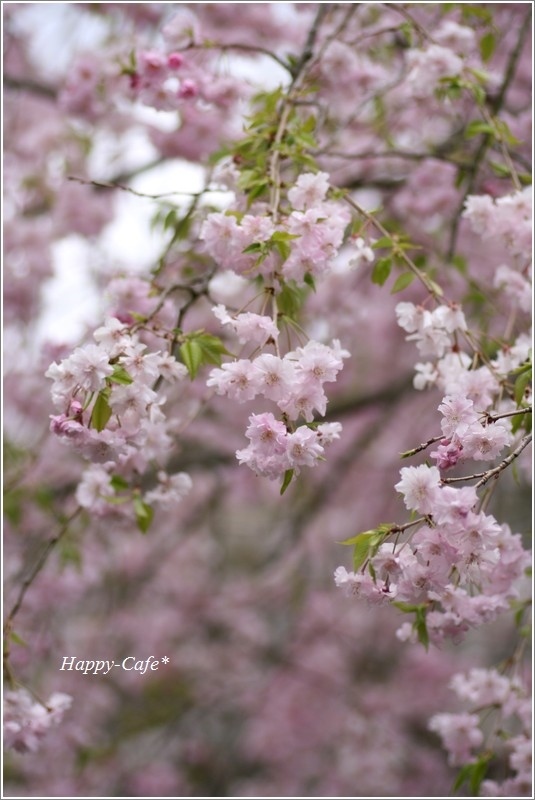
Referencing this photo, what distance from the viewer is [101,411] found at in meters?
1.19

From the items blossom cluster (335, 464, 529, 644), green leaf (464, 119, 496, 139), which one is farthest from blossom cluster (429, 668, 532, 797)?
green leaf (464, 119, 496, 139)

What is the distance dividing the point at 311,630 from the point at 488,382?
3777mm

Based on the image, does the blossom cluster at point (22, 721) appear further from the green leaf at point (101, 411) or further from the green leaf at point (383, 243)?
the green leaf at point (383, 243)

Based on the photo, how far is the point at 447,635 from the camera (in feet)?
4.72

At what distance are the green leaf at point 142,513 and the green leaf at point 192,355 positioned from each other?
0.43m

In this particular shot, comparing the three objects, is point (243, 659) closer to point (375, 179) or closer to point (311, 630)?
point (311, 630)

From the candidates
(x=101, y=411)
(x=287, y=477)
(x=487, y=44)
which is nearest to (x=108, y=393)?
(x=101, y=411)

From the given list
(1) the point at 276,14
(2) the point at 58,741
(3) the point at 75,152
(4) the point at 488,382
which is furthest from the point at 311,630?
(4) the point at 488,382

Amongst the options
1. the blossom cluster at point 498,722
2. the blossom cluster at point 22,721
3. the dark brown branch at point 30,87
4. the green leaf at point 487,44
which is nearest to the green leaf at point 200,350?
the blossom cluster at point 22,721

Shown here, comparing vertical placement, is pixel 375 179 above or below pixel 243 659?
above

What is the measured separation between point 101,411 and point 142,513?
484mm

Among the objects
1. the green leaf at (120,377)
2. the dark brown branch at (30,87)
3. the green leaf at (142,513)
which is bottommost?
the green leaf at (120,377)

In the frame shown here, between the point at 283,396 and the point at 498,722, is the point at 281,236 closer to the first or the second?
the point at 283,396

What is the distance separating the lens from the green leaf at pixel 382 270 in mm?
1570
